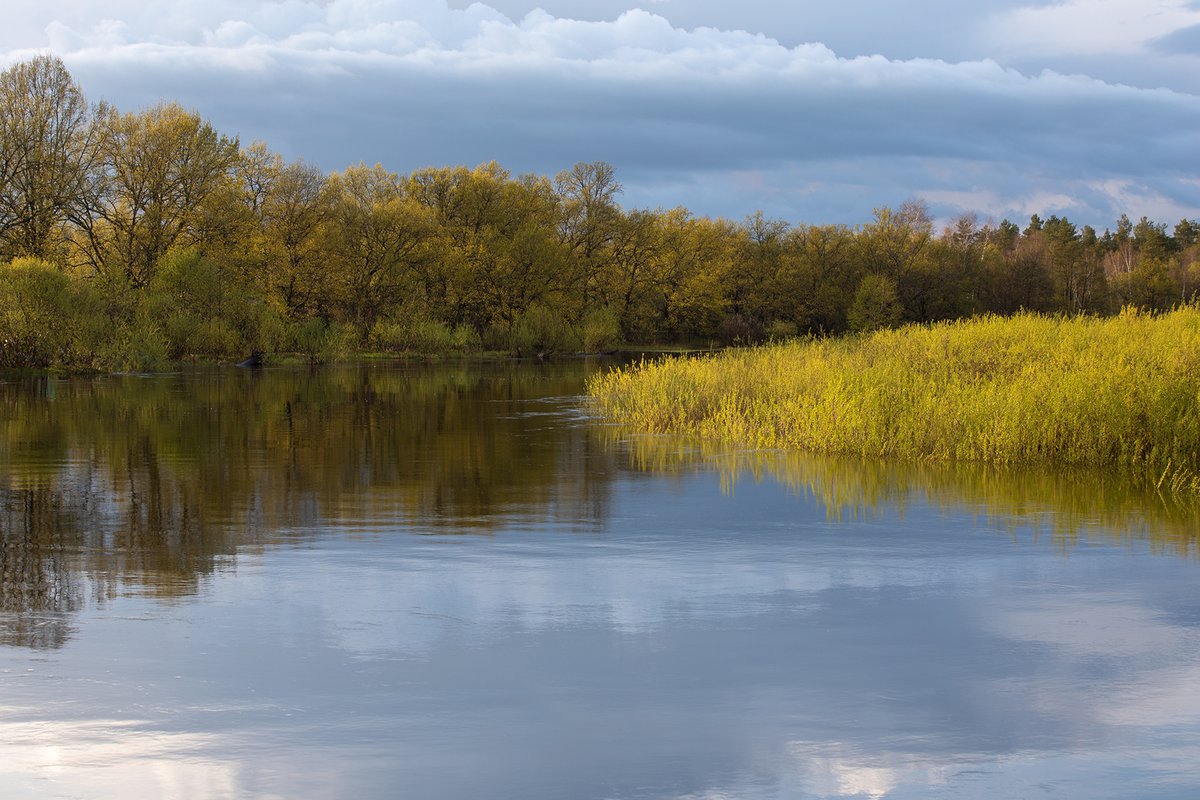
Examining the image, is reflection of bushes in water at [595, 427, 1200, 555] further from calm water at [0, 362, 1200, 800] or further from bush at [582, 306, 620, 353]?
bush at [582, 306, 620, 353]

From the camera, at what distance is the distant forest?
6141 centimetres

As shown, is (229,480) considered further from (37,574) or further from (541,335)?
(541,335)

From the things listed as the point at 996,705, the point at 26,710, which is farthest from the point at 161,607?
the point at 996,705

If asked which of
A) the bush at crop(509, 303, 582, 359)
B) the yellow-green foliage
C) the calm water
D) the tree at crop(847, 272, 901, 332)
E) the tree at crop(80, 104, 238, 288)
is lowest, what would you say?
the calm water

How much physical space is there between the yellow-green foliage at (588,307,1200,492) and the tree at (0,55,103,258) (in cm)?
4629

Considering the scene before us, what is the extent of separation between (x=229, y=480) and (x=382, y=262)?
208 feet

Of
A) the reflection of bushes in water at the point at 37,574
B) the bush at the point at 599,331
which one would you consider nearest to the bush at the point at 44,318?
the reflection of bushes in water at the point at 37,574

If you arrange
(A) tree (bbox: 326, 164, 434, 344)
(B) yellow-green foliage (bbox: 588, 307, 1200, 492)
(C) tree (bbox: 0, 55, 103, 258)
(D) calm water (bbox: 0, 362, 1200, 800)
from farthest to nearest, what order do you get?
1. (A) tree (bbox: 326, 164, 434, 344)
2. (C) tree (bbox: 0, 55, 103, 258)
3. (B) yellow-green foliage (bbox: 588, 307, 1200, 492)
4. (D) calm water (bbox: 0, 362, 1200, 800)

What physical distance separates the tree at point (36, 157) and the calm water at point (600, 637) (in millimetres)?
49524

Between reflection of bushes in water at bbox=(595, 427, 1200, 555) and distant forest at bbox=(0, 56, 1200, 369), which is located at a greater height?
distant forest at bbox=(0, 56, 1200, 369)

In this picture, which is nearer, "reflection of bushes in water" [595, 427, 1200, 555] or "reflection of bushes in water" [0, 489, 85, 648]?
"reflection of bushes in water" [0, 489, 85, 648]

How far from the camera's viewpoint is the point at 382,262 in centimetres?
8031

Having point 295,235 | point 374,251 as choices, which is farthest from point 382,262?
point 295,235

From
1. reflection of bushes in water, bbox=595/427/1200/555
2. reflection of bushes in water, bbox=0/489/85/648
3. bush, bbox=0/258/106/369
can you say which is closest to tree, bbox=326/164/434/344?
bush, bbox=0/258/106/369
